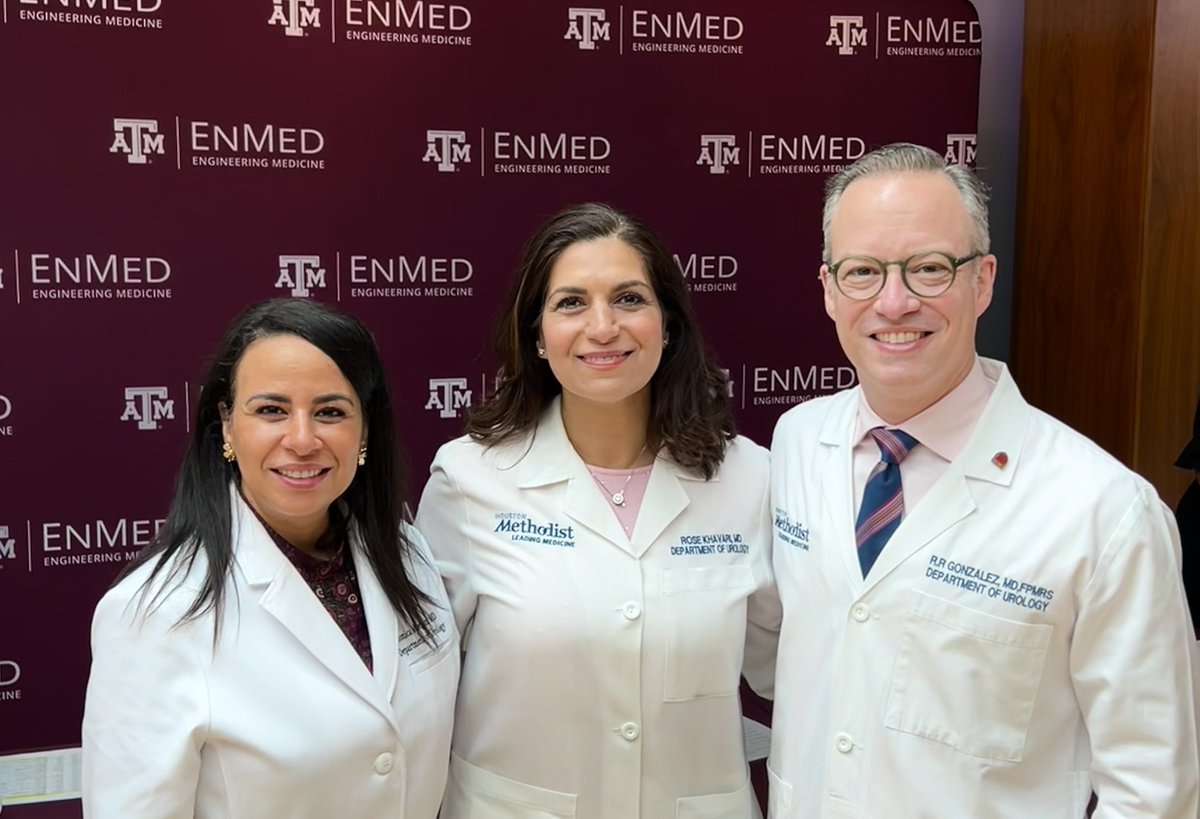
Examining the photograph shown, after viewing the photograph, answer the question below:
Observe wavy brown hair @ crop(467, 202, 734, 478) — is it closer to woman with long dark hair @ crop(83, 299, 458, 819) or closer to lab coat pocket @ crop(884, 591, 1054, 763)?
woman with long dark hair @ crop(83, 299, 458, 819)

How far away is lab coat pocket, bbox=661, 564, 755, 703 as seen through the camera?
2.08 m

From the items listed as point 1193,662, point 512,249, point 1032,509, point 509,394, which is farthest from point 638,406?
point 512,249

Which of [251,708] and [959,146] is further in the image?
[959,146]

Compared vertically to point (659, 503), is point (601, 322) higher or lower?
higher

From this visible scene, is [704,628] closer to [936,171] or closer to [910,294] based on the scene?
[910,294]

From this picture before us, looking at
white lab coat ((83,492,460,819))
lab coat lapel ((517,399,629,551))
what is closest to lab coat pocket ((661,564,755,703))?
lab coat lapel ((517,399,629,551))

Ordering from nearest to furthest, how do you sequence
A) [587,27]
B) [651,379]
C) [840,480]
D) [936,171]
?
[936,171] → [840,480] → [651,379] → [587,27]

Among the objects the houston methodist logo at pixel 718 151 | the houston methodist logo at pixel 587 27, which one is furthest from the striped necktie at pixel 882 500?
the houston methodist logo at pixel 587 27

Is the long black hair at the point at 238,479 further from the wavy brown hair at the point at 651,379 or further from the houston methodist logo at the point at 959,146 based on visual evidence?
the houston methodist logo at the point at 959,146

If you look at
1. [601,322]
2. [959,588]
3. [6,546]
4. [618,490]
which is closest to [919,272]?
[959,588]

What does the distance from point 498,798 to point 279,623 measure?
62 cm

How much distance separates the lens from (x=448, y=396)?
147 inches

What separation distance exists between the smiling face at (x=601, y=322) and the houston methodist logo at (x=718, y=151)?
5.79 feet

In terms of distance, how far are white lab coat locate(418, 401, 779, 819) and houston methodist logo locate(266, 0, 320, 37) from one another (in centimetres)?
189
